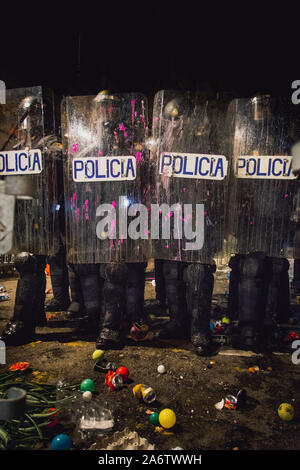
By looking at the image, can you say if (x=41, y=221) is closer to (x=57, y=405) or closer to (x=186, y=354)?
(x=57, y=405)

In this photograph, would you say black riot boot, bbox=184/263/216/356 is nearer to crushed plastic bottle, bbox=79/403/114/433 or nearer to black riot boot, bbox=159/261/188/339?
black riot boot, bbox=159/261/188/339

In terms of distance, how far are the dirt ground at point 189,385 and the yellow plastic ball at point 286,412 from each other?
3cm

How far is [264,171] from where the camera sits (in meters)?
3.10

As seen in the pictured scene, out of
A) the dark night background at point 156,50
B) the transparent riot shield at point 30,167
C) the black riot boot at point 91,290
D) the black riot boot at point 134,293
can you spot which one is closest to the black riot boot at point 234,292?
the black riot boot at point 134,293

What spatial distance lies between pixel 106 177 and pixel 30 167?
0.93 meters

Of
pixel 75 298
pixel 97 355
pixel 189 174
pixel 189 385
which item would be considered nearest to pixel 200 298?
pixel 189 385

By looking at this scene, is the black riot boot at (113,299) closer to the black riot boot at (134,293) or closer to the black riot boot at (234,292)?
the black riot boot at (134,293)

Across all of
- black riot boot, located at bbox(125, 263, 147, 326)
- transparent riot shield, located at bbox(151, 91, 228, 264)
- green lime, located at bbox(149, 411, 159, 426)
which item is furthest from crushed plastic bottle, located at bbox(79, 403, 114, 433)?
transparent riot shield, located at bbox(151, 91, 228, 264)

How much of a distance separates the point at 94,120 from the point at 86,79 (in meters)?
4.86

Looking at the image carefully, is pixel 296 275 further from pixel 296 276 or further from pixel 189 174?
pixel 189 174

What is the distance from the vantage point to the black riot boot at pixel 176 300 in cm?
346

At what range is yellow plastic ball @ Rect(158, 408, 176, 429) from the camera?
192 cm

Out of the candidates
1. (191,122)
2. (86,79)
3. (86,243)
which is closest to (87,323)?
(86,243)

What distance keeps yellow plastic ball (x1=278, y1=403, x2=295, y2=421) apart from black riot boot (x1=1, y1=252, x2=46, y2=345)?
275 cm
